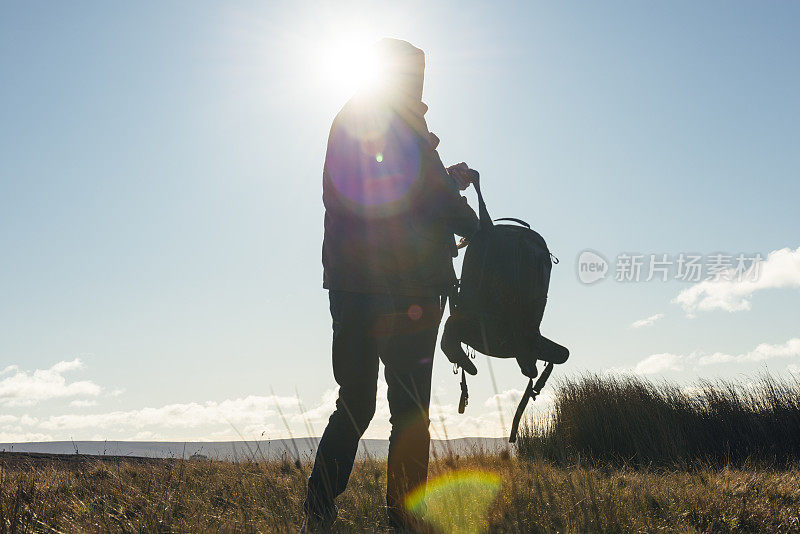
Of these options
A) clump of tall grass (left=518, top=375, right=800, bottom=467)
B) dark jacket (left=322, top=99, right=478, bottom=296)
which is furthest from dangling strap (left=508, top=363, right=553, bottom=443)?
clump of tall grass (left=518, top=375, right=800, bottom=467)

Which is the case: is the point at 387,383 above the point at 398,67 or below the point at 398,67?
below

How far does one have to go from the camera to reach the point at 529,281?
3191 millimetres

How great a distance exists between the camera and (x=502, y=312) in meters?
3.14

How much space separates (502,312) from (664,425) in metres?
13.4

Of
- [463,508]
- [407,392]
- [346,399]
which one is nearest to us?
[407,392]

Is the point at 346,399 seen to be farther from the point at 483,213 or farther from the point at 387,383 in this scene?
the point at 483,213

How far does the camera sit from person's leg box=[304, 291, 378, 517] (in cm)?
280

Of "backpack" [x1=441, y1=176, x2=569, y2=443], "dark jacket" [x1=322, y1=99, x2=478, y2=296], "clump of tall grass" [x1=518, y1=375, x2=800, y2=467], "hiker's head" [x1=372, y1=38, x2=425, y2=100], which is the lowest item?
"clump of tall grass" [x1=518, y1=375, x2=800, y2=467]

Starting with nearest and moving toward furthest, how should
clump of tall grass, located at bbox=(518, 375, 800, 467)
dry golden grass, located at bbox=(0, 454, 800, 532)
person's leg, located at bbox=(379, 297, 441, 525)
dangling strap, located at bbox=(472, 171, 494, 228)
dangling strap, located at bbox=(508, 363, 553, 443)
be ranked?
person's leg, located at bbox=(379, 297, 441, 525), dry golden grass, located at bbox=(0, 454, 800, 532), dangling strap, located at bbox=(508, 363, 553, 443), dangling strap, located at bbox=(472, 171, 494, 228), clump of tall grass, located at bbox=(518, 375, 800, 467)

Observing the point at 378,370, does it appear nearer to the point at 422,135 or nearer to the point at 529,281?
the point at 529,281

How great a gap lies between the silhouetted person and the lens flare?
0.30ft

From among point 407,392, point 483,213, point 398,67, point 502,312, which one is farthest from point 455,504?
point 398,67

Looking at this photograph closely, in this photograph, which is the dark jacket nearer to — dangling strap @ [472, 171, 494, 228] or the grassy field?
dangling strap @ [472, 171, 494, 228]

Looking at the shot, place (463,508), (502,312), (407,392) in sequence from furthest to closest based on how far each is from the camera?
(463,508)
(502,312)
(407,392)
